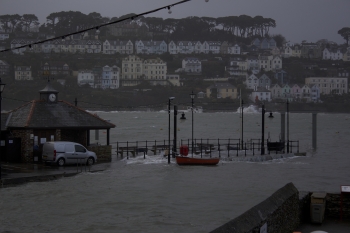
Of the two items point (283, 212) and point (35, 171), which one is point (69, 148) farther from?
point (283, 212)

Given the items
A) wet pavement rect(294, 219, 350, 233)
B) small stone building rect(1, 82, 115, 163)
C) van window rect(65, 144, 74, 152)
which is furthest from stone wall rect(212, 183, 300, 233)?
small stone building rect(1, 82, 115, 163)

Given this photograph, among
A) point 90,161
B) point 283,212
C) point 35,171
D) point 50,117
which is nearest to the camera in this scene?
point 283,212

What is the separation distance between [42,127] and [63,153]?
2.01m

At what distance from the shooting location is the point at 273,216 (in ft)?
37.0

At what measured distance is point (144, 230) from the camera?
17.1m

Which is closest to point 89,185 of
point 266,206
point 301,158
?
point 266,206

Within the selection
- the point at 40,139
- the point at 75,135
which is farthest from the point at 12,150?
the point at 75,135

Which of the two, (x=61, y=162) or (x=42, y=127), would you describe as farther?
(x=42, y=127)

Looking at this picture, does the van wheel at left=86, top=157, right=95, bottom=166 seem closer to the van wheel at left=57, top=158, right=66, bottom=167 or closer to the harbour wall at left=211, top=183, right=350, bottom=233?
the van wheel at left=57, top=158, right=66, bottom=167

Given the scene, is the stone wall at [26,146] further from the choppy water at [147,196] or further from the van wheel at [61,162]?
the choppy water at [147,196]

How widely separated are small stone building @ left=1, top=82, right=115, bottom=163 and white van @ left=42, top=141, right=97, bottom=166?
1.11 meters

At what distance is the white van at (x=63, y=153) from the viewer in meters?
26.1

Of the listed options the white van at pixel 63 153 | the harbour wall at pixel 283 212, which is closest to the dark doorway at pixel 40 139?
the white van at pixel 63 153

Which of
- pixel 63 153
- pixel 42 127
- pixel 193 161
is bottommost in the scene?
pixel 193 161
